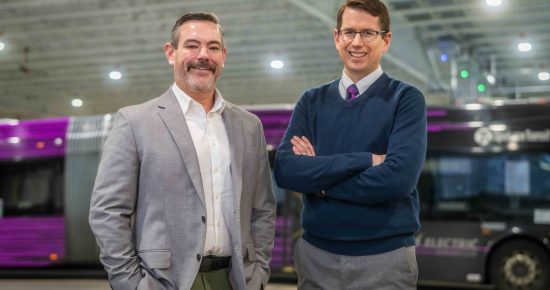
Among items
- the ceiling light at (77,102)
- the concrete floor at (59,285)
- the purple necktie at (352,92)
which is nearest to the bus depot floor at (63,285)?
the concrete floor at (59,285)

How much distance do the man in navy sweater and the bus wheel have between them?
5.49 metres

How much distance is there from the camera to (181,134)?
2.45 m

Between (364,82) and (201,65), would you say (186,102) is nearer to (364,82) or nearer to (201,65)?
(201,65)

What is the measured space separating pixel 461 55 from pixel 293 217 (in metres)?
6.21

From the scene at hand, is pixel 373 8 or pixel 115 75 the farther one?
pixel 115 75

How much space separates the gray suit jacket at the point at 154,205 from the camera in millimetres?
2324

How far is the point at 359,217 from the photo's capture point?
2357 mm

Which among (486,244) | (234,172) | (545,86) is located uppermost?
→ (545,86)

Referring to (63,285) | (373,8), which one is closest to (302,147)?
(373,8)

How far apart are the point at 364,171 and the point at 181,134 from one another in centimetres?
73

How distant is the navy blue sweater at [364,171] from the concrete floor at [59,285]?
18.1 ft

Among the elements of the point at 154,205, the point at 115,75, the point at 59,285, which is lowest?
the point at 59,285

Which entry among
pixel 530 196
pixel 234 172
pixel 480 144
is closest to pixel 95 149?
pixel 480 144

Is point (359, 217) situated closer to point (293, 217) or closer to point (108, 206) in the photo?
point (108, 206)
